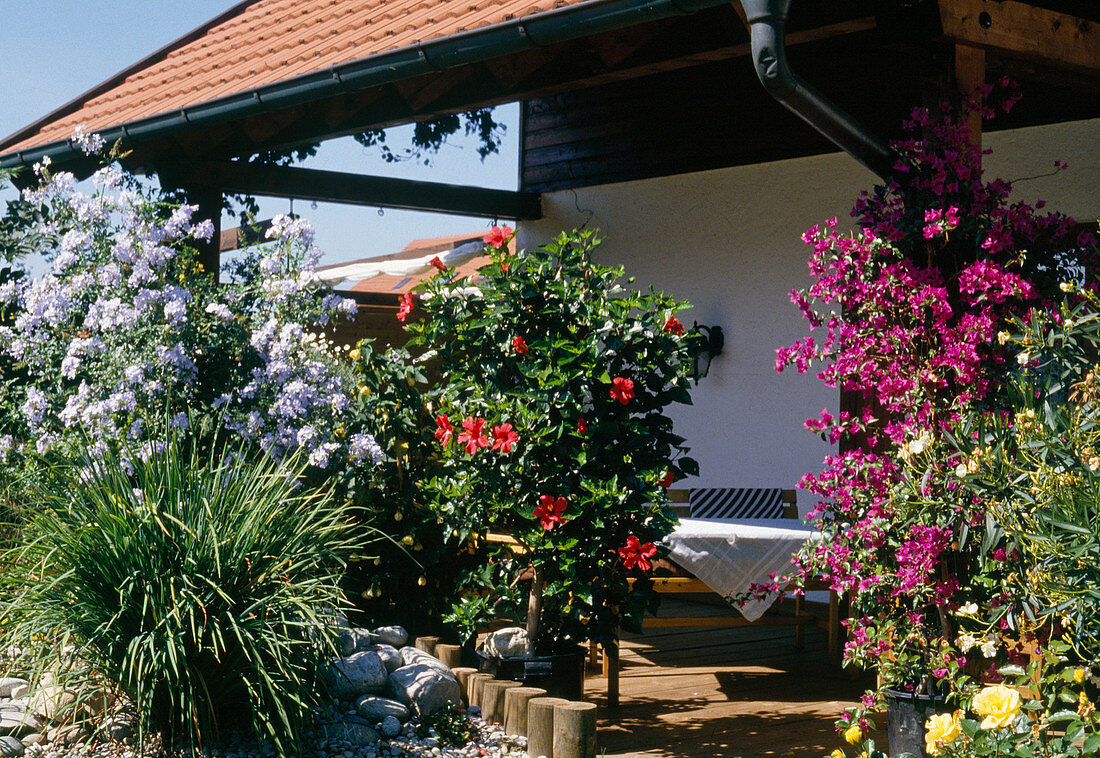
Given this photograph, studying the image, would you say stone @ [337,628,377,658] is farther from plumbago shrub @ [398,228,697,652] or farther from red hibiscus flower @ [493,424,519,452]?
red hibiscus flower @ [493,424,519,452]

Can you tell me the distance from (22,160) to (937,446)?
18.3ft

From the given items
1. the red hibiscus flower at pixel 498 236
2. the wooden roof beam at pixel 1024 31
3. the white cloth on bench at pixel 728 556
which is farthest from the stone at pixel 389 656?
the wooden roof beam at pixel 1024 31

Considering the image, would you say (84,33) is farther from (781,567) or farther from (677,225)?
(781,567)

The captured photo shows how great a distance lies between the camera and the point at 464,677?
3.84 meters

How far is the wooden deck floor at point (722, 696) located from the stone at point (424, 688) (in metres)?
0.57

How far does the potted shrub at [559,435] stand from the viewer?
3.76 m

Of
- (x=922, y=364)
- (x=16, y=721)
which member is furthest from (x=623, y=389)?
(x=16, y=721)

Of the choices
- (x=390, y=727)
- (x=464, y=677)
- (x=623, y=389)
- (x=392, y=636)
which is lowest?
(x=390, y=727)

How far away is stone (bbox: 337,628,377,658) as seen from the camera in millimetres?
3789

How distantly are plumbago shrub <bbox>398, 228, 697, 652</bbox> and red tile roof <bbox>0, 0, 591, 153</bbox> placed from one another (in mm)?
1105

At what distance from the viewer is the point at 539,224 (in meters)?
8.81

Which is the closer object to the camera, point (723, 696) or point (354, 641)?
point (354, 641)

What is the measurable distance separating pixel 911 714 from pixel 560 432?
1.49 meters

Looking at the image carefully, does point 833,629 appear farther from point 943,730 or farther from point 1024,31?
point 943,730
